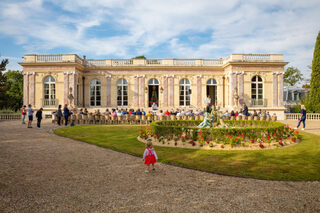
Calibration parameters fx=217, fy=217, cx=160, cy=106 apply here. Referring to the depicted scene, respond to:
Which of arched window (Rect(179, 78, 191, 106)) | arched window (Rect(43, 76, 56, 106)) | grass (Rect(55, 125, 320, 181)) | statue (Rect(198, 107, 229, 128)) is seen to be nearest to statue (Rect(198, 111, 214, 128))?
statue (Rect(198, 107, 229, 128))

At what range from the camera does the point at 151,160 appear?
16.3ft

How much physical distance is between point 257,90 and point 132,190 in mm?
19929

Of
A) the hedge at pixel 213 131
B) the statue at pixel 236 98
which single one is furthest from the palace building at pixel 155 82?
the hedge at pixel 213 131

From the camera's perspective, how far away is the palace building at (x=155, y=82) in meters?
20.4

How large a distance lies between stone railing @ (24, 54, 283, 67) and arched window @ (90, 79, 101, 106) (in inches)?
71.6

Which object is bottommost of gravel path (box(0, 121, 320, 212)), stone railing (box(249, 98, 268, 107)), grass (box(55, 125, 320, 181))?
gravel path (box(0, 121, 320, 212))

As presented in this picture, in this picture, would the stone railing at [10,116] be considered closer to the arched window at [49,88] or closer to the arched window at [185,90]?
the arched window at [49,88]

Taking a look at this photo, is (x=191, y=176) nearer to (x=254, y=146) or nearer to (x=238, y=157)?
(x=238, y=157)

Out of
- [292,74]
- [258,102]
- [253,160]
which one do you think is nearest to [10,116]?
[253,160]

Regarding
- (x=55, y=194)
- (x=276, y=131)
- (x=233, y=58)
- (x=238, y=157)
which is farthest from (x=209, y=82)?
(x=55, y=194)

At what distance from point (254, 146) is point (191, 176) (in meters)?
3.77

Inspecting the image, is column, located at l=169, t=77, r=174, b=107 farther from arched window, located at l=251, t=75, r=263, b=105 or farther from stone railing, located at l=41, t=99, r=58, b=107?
stone railing, located at l=41, t=99, r=58, b=107

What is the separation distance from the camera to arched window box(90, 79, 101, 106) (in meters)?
22.2

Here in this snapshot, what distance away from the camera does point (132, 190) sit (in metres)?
3.81
